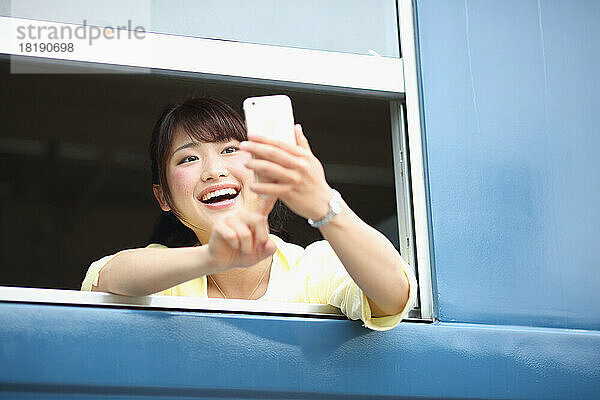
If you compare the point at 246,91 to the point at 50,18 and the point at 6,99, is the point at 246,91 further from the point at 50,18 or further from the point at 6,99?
the point at 6,99

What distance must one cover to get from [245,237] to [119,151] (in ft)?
7.61

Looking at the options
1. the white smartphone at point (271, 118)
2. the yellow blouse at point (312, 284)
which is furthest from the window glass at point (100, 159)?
the white smartphone at point (271, 118)

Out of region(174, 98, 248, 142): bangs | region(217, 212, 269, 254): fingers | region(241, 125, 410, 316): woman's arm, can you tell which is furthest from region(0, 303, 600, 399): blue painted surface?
region(174, 98, 248, 142): bangs

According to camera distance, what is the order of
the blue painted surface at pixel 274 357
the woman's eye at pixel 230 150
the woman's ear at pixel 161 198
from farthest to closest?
1. the woman's ear at pixel 161 198
2. the woman's eye at pixel 230 150
3. the blue painted surface at pixel 274 357

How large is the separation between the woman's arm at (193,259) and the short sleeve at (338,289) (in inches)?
9.6

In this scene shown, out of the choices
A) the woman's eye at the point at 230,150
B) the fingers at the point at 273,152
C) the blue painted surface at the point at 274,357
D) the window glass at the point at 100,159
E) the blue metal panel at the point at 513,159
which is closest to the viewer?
the fingers at the point at 273,152

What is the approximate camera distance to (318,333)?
4.67 ft

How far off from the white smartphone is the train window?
1.16 feet

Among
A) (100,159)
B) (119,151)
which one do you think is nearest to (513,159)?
(119,151)

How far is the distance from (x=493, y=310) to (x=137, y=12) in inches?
35.1

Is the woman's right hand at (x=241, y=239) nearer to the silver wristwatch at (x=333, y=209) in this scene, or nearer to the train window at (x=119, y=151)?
the silver wristwatch at (x=333, y=209)

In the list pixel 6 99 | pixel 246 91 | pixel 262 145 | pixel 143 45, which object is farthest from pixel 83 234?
pixel 262 145

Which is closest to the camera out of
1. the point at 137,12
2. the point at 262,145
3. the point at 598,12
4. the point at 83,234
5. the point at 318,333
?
the point at 262,145

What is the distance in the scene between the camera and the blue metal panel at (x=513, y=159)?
5.16ft
